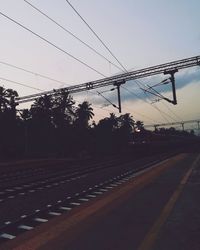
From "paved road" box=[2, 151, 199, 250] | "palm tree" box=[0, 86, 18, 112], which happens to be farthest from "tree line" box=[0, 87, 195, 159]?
"paved road" box=[2, 151, 199, 250]

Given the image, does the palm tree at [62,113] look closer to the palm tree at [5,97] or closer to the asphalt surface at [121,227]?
the palm tree at [5,97]

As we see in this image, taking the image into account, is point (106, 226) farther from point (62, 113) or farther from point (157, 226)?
point (62, 113)

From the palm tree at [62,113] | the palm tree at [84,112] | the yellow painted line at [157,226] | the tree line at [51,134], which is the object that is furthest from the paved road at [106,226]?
the palm tree at [84,112]

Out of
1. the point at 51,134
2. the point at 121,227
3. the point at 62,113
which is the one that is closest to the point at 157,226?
the point at 121,227

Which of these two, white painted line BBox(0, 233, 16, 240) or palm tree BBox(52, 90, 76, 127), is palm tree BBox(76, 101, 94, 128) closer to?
palm tree BBox(52, 90, 76, 127)

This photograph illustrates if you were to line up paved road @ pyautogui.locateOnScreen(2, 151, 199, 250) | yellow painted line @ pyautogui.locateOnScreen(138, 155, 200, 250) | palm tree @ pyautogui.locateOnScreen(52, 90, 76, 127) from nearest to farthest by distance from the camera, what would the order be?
yellow painted line @ pyautogui.locateOnScreen(138, 155, 200, 250)
paved road @ pyautogui.locateOnScreen(2, 151, 199, 250)
palm tree @ pyautogui.locateOnScreen(52, 90, 76, 127)

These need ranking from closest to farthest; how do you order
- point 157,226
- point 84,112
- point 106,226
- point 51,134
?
point 157,226 → point 106,226 → point 51,134 → point 84,112

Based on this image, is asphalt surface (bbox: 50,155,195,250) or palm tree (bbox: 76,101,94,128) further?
palm tree (bbox: 76,101,94,128)

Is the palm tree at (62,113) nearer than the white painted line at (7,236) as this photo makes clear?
No

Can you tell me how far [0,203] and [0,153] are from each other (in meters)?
51.2

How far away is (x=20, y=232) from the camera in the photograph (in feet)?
33.4

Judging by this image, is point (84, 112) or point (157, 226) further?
point (84, 112)

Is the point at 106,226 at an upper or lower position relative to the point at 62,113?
lower

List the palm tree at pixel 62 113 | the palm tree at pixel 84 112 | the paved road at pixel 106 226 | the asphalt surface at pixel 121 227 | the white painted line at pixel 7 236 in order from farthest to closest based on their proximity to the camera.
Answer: the palm tree at pixel 84 112, the palm tree at pixel 62 113, the white painted line at pixel 7 236, the paved road at pixel 106 226, the asphalt surface at pixel 121 227
